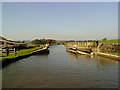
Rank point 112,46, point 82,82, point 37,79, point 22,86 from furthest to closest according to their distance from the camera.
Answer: point 112,46 → point 37,79 → point 82,82 → point 22,86

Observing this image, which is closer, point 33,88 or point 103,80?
point 33,88

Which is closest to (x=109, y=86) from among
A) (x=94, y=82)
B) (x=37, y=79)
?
(x=94, y=82)

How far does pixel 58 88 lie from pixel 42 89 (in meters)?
1.34

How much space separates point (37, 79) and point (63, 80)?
272 cm

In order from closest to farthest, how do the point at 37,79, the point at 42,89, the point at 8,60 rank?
1. the point at 42,89
2. the point at 37,79
3. the point at 8,60

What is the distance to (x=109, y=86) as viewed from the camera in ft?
48.2

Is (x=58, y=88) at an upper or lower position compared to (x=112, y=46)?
lower

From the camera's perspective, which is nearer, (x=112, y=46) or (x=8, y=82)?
(x=8, y=82)

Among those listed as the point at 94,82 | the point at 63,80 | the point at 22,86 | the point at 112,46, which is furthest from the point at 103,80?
the point at 112,46

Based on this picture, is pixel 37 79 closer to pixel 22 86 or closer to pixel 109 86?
pixel 22 86

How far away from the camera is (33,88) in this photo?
13922 mm

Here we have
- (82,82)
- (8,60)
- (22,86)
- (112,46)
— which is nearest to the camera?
(22,86)

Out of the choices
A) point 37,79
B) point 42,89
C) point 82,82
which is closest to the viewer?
point 42,89

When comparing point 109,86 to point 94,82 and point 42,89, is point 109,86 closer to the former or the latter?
point 94,82
